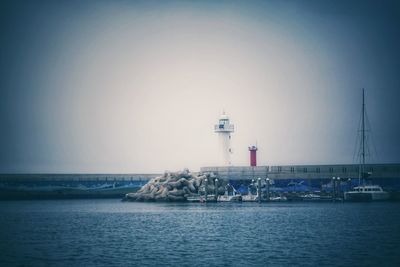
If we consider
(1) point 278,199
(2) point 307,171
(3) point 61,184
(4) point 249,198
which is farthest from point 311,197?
(3) point 61,184

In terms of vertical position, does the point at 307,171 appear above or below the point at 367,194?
above

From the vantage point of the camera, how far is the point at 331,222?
76.6m

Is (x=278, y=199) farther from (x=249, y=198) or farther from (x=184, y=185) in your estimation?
(x=184, y=185)

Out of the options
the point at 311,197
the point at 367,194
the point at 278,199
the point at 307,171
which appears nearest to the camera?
the point at 367,194

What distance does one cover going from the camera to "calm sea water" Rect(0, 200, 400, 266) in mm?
49500

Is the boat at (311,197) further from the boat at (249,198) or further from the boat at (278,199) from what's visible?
the boat at (249,198)

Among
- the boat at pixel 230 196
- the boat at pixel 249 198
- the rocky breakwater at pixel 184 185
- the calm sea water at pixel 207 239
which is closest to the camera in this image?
the calm sea water at pixel 207 239

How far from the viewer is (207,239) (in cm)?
6231

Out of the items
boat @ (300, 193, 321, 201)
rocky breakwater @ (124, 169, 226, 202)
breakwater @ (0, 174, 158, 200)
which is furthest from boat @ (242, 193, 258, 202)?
breakwater @ (0, 174, 158, 200)

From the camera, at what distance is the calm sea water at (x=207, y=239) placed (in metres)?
49.5

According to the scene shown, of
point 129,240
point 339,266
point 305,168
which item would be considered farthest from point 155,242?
point 305,168

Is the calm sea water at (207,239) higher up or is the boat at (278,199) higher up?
the boat at (278,199)

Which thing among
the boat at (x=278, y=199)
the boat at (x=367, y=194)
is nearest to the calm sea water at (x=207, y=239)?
the boat at (x=367, y=194)

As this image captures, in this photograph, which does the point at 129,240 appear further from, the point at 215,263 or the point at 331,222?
the point at 331,222
